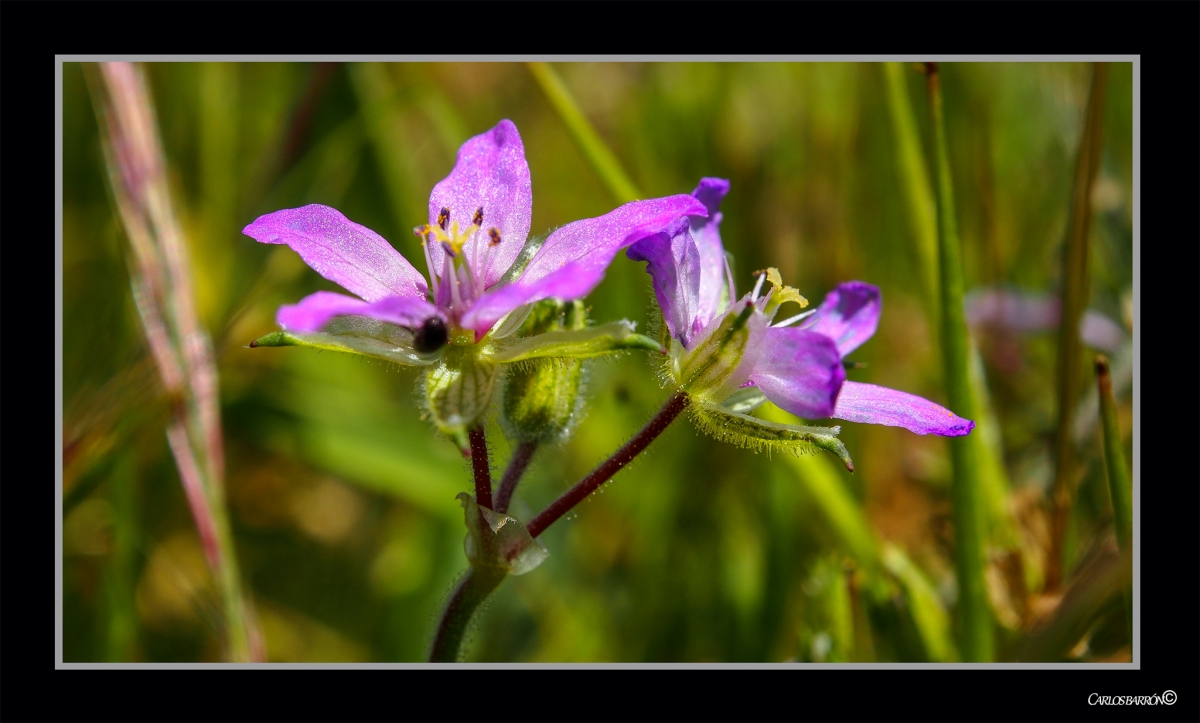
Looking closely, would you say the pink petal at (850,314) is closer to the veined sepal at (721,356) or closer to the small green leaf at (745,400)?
the small green leaf at (745,400)

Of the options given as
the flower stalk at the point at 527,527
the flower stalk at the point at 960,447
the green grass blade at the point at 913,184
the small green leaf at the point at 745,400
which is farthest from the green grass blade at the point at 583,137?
the flower stalk at the point at 527,527

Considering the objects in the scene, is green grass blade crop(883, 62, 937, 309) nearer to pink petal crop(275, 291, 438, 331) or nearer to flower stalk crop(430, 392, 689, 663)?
flower stalk crop(430, 392, 689, 663)

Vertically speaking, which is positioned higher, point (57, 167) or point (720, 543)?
point (57, 167)

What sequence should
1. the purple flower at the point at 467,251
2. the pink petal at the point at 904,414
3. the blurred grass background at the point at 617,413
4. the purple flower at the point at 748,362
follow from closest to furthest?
1. the purple flower at the point at 467,251
2. the purple flower at the point at 748,362
3. the pink petal at the point at 904,414
4. the blurred grass background at the point at 617,413

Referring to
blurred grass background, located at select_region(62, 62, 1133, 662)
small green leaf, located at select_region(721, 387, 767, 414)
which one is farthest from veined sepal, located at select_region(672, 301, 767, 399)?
blurred grass background, located at select_region(62, 62, 1133, 662)

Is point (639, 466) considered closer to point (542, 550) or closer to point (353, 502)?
point (353, 502)
